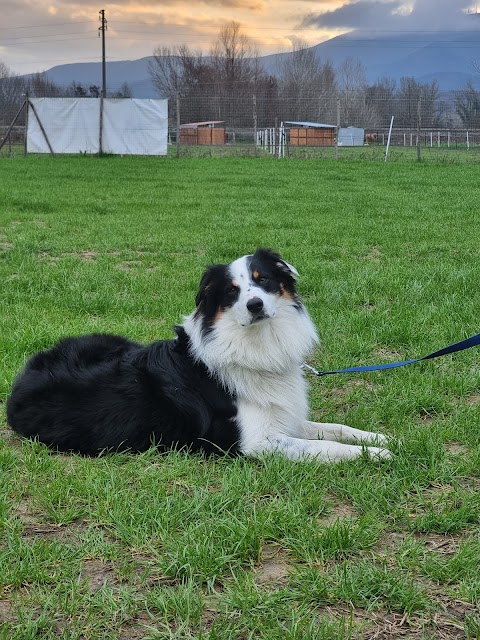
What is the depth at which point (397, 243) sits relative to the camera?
27.7ft

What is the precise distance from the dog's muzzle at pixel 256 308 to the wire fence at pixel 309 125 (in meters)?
20.9

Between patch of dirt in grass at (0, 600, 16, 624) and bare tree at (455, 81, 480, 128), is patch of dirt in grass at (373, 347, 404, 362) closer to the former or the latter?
patch of dirt in grass at (0, 600, 16, 624)

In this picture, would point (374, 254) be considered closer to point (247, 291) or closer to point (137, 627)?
point (247, 291)

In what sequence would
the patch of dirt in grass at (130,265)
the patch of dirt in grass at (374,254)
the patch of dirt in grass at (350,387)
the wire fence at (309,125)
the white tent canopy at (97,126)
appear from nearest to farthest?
the patch of dirt in grass at (350,387)
the patch of dirt in grass at (130,265)
the patch of dirt in grass at (374,254)
the white tent canopy at (97,126)
the wire fence at (309,125)

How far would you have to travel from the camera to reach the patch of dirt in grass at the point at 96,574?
2.21 metres

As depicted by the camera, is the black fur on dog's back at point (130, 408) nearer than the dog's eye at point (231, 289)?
Yes

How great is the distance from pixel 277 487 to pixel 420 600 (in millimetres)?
902

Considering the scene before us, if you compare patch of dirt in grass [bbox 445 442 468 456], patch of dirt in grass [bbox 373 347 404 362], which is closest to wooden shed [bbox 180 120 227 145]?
patch of dirt in grass [bbox 373 347 404 362]

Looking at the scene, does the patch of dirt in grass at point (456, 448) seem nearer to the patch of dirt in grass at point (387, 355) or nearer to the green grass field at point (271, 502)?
the green grass field at point (271, 502)

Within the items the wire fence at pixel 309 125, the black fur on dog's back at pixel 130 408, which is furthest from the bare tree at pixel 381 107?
the black fur on dog's back at pixel 130 408

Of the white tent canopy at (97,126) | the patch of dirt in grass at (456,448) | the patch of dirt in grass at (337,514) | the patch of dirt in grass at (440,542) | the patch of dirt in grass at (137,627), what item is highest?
the white tent canopy at (97,126)

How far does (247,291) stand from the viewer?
3.33 metres

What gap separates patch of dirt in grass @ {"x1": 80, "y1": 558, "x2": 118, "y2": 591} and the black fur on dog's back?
3.02 feet

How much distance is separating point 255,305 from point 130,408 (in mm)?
792
